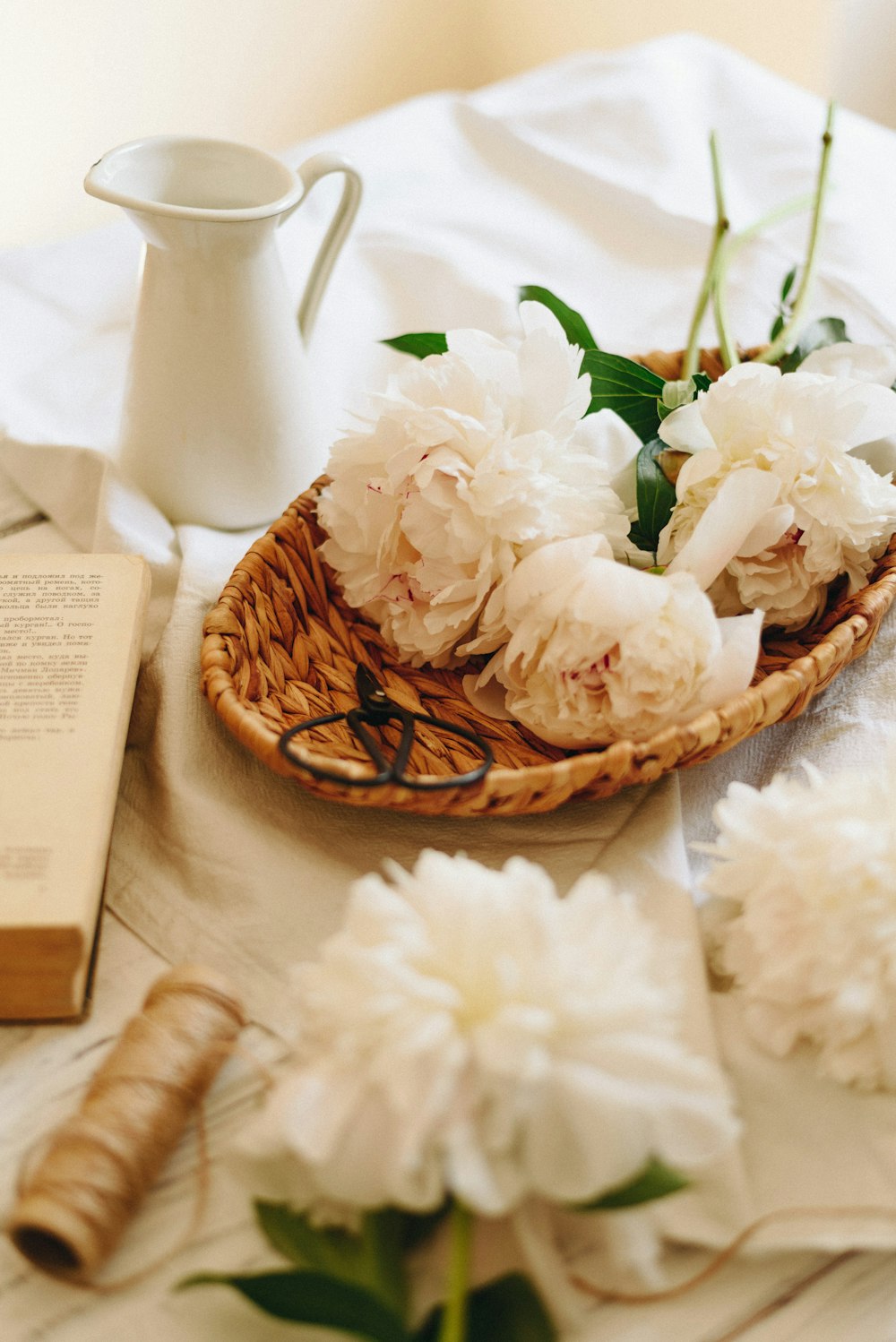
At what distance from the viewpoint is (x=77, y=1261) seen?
34 cm

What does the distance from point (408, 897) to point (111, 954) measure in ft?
0.58

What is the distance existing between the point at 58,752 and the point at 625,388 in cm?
34

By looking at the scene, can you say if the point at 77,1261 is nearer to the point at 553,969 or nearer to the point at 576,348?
the point at 553,969

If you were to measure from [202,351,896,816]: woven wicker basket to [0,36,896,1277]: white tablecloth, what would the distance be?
3cm

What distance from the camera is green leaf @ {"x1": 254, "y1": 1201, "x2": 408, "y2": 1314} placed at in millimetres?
322

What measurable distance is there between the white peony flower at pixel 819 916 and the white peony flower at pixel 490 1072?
0.22 ft

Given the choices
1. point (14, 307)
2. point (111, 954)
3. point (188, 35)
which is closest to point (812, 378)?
point (111, 954)

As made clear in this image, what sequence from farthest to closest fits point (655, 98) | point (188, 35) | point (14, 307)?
1. point (188, 35)
2. point (655, 98)
3. point (14, 307)

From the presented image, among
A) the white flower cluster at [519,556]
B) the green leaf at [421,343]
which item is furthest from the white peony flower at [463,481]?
the green leaf at [421,343]

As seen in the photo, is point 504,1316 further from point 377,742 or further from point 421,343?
point 421,343

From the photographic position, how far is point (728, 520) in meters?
0.49

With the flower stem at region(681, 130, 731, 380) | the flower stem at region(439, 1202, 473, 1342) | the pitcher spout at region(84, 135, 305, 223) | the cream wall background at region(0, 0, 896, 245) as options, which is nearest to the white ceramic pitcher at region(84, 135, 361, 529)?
the pitcher spout at region(84, 135, 305, 223)

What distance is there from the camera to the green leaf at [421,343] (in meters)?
0.63

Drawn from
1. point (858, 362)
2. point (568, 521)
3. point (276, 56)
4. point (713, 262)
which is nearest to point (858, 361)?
point (858, 362)
